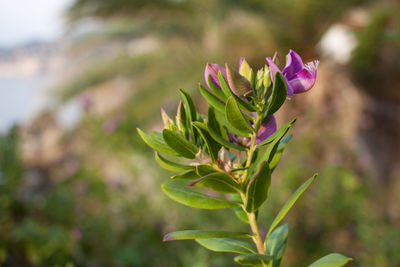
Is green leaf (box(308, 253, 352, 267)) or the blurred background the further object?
the blurred background

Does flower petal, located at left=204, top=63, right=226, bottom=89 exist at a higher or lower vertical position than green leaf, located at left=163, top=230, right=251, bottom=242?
higher

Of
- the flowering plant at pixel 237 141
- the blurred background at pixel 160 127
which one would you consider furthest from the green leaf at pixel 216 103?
the blurred background at pixel 160 127

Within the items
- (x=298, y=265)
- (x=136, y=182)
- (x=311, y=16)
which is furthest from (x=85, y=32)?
(x=298, y=265)

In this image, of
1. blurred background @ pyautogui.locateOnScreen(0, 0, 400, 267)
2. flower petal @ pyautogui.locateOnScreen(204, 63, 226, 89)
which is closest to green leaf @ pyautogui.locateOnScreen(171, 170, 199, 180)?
flower petal @ pyautogui.locateOnScreen(204, 63, 226, 89)

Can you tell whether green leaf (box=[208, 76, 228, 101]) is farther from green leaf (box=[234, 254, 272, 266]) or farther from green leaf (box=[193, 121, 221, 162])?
green leaf (box=[234, 254, 272, 266])

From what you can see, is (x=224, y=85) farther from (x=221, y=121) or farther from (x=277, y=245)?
(x=277, y=245)
